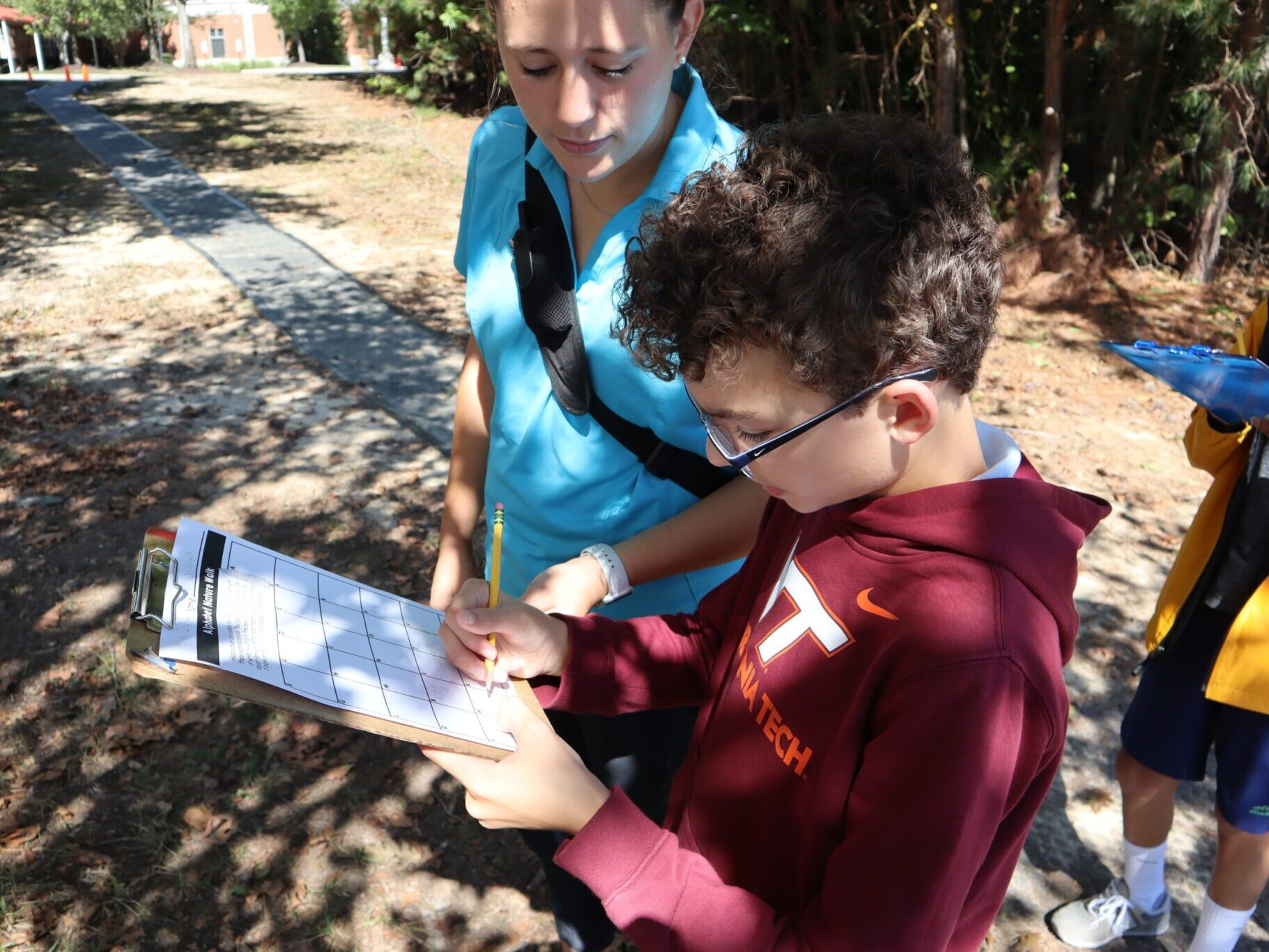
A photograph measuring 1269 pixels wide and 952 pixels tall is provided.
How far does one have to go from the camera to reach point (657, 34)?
62.1 inches

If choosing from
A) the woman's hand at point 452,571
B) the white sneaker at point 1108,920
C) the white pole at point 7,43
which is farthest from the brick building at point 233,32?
the white sneaker at point 1108,920

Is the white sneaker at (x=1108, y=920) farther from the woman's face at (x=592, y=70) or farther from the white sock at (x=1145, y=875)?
the woman's face at (x=592, y=70)

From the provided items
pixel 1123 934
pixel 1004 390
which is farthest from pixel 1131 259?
pixel 1123 934

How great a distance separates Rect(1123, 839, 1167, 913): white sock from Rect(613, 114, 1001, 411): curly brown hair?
7.02 ft

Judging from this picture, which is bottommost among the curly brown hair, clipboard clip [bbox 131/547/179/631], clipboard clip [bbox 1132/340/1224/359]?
clipboard clip [bbox 131/547/179/631]

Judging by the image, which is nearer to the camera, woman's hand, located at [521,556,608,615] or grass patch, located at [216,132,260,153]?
woman's hand, located at [521,556,608,615]

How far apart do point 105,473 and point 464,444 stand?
383 centimetres

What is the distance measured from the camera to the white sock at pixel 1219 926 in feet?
8.30

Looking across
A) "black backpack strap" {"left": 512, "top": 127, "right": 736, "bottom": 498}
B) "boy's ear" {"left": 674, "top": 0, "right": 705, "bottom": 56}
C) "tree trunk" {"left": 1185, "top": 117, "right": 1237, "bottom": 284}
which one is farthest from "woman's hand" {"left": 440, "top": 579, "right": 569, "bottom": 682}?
"tree trunk" {"left": 1185, "top": 117, "right": 1237, "bottom": 284}

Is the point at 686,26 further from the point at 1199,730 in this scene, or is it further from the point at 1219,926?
the point at 1219,926

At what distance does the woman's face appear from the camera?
1520mm

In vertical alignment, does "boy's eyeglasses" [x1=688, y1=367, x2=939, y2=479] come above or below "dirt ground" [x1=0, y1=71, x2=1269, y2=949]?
above

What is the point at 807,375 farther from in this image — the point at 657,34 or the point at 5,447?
the point at 5,447

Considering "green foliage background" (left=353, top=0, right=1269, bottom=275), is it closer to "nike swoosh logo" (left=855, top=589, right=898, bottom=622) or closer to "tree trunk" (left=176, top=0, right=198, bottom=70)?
"nike swoosh logo" (left=855, top=589, right=898, bottom=622)
